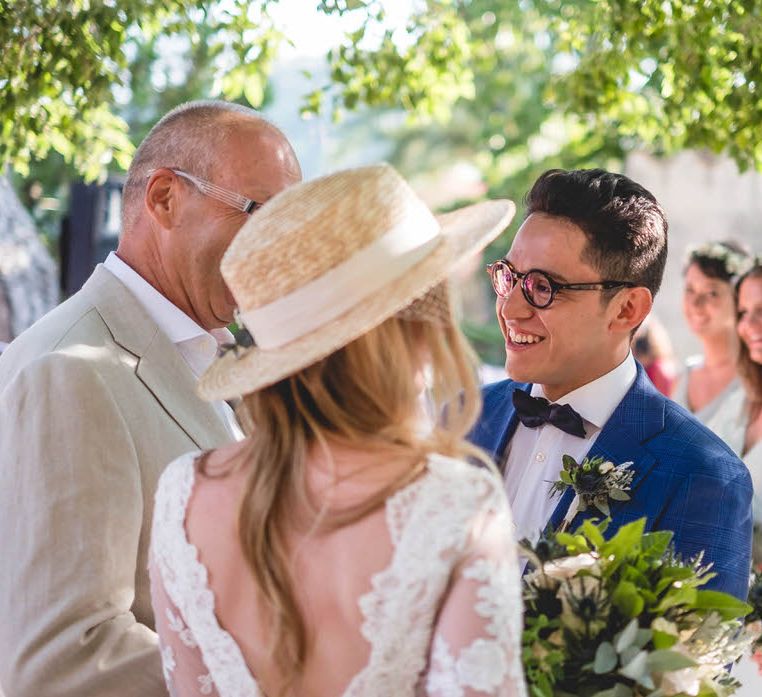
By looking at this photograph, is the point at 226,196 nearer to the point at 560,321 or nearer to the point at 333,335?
the point at 560,321

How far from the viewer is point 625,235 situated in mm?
3258

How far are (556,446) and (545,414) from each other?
4.1 inches

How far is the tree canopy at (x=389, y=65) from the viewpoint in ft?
14.3

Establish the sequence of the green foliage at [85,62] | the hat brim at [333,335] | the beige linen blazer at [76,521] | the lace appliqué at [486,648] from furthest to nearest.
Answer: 1. the green foliage at [85,62]
2. the beige linen blazer at [76,521]
3. the hat brim at [333,335]
4. the lace appliqué at [486,648]

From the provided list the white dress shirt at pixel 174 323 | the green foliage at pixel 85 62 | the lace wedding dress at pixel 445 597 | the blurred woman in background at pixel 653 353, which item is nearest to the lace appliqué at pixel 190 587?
the lace wedding dress at pixel 445 597

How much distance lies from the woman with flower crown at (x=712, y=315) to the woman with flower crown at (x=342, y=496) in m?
4.90

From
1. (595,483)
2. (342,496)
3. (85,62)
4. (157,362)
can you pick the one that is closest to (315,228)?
(342,496)

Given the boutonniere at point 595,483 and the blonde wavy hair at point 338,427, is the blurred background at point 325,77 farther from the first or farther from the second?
the blonde wavy hair at point 338,427

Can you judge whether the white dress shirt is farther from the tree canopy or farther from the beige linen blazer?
the tree canopy

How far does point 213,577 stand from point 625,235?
182 centimetres

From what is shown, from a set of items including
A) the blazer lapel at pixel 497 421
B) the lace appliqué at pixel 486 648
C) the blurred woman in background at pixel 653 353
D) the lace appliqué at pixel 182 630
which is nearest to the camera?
the lace appliqué at pixel 486 648

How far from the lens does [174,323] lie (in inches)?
119

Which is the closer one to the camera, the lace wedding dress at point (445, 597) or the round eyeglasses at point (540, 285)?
the lace wedding dress at point (445, 597)

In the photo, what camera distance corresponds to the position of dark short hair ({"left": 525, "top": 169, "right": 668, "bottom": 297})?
3.23 meters
